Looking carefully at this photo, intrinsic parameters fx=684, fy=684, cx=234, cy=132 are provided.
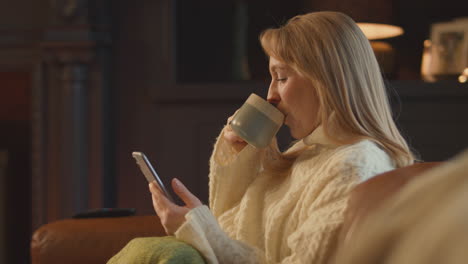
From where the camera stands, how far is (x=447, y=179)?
1.06ft

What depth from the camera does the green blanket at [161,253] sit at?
1001 mm

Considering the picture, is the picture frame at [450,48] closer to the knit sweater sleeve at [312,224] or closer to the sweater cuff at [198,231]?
the knit sweater sleeve at [312,224]

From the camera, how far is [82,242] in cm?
141

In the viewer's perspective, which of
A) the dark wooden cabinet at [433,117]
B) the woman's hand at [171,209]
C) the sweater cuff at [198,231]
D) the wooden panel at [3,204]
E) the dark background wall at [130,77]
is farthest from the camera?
the wooden panel at [3,204]

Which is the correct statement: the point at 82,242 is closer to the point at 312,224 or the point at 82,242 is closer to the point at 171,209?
the point at 171,209

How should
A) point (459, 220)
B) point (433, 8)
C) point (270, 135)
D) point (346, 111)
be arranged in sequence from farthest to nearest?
point (433, 8)
point (270, 135)
point (346, 111)
point (459, 220)

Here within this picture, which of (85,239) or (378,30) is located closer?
(85,239)

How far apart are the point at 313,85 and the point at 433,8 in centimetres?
158

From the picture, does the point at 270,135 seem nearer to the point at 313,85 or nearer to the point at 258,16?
the point at 313,85

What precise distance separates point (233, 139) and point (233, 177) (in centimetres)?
A: 9

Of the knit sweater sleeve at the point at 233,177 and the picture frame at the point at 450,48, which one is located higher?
the picture frame at the point at 450,48

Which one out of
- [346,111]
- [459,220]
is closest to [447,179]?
[459,220]

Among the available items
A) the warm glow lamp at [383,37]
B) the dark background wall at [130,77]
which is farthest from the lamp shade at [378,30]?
the dark background wall at [130,77]

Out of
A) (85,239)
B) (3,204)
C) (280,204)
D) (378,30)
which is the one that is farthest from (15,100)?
(280,204)
